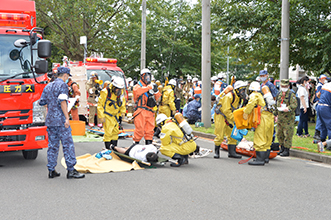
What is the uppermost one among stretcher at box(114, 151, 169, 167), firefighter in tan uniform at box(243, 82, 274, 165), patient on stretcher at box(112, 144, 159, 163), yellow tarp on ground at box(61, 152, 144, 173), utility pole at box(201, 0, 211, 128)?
utility pole at box(201, 0, 211, 128)

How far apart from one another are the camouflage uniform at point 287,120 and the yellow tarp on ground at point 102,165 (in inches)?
157

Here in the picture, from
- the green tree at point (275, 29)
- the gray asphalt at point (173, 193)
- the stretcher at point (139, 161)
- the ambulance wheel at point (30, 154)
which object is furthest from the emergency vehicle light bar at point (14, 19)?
the green tree at point (275, 29)

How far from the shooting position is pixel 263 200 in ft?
18.4

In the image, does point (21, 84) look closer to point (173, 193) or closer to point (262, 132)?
point (173, 193)

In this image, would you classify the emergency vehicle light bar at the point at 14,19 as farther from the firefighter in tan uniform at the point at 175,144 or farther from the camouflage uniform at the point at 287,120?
the camouflage uniform at the point at 287,120

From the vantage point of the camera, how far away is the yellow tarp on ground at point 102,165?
7391 millimetres

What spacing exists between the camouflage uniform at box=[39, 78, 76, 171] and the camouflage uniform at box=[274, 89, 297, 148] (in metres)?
5.33

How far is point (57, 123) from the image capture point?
671cm

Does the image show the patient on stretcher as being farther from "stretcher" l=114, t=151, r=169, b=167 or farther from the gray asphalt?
the gray asphalt

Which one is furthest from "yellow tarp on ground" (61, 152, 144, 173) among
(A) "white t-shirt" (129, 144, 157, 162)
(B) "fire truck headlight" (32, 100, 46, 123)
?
(B) "fire truck headlight" (32, 100, 46, 123)

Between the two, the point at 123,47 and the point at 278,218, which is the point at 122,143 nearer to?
the point at 278,218

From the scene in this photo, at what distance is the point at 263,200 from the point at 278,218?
782 mm

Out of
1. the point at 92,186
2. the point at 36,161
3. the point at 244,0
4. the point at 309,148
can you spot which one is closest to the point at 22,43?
the point at 36,161

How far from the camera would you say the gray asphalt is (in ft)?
16.3
